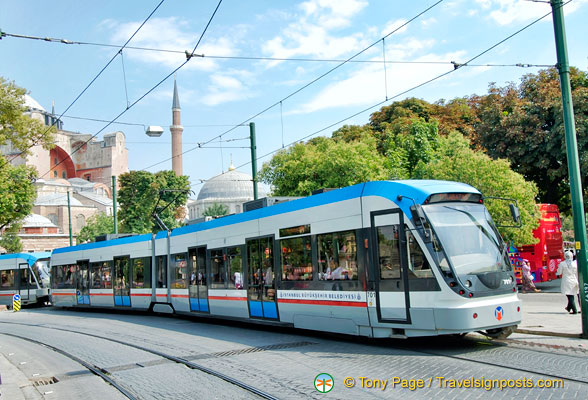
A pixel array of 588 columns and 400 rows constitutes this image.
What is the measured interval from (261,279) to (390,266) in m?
4.12

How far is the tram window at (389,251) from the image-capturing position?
9.09 m

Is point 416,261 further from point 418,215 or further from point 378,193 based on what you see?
point 378,193

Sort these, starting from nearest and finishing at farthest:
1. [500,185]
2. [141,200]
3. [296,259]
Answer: [296,259] < [500,185] < [141,200]

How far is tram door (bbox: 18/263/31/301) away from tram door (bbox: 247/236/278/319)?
20.0m

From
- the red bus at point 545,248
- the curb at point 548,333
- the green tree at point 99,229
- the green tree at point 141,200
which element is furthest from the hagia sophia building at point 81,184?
the curb at point 548,333

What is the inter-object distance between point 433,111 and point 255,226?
38172 millimetres

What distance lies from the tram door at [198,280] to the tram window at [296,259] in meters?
4.00

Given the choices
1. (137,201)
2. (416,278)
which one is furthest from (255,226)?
(137,201)

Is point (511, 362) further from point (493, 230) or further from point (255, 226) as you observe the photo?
point (255, 226)

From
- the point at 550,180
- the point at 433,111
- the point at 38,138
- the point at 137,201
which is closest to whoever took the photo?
the point at 38,138

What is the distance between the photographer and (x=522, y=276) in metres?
21.4

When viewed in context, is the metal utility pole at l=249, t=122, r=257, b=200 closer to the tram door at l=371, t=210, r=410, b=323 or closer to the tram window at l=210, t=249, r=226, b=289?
the tram window at l=210, t=249, r=226, b=289

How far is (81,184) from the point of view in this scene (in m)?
111

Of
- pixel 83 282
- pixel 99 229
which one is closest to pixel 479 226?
pixel 83 282
